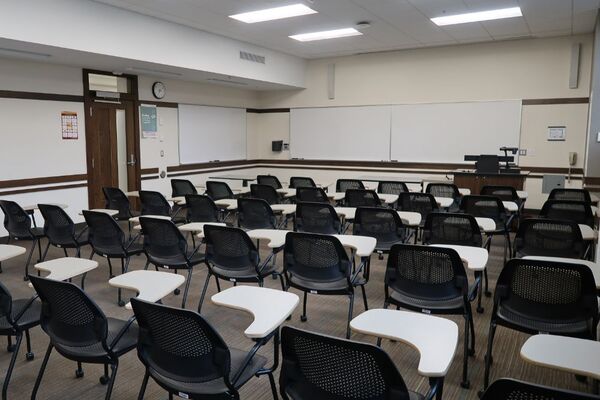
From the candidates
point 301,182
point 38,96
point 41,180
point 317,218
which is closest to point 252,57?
point 301,182

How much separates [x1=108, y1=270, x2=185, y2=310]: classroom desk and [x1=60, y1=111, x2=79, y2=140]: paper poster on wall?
229 inches

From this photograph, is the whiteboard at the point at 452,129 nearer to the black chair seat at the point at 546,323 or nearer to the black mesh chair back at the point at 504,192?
the black mesh chair back at the point at 504,192

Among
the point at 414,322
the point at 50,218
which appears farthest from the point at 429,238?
the point at 50,218

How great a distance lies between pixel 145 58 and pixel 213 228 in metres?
4.37

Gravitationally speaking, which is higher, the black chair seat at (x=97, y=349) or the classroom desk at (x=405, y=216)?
the classroom desk at (x=405, y=216)

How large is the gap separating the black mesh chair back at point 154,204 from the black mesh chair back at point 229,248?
2466 mm

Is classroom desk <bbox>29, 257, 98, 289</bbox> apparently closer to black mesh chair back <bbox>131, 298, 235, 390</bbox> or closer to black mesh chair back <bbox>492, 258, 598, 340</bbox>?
black mesh chair back <bbox>131, 298, 235, 390</bbox>

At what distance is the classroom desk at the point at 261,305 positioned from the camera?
2.17 metres

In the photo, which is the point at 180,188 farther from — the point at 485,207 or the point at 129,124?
the point at 485,207

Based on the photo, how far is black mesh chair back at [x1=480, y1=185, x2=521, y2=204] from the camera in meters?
6.13

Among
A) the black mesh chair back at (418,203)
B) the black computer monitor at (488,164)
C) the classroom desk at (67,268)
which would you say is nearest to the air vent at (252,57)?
the black computer monitor at (488,164)

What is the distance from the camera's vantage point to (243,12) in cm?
696

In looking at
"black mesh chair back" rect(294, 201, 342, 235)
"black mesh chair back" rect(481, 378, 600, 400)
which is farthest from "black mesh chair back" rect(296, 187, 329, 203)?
"black mesh chair back" rect(481, 378, 600, 400)

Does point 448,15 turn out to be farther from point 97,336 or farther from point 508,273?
point 97,336
